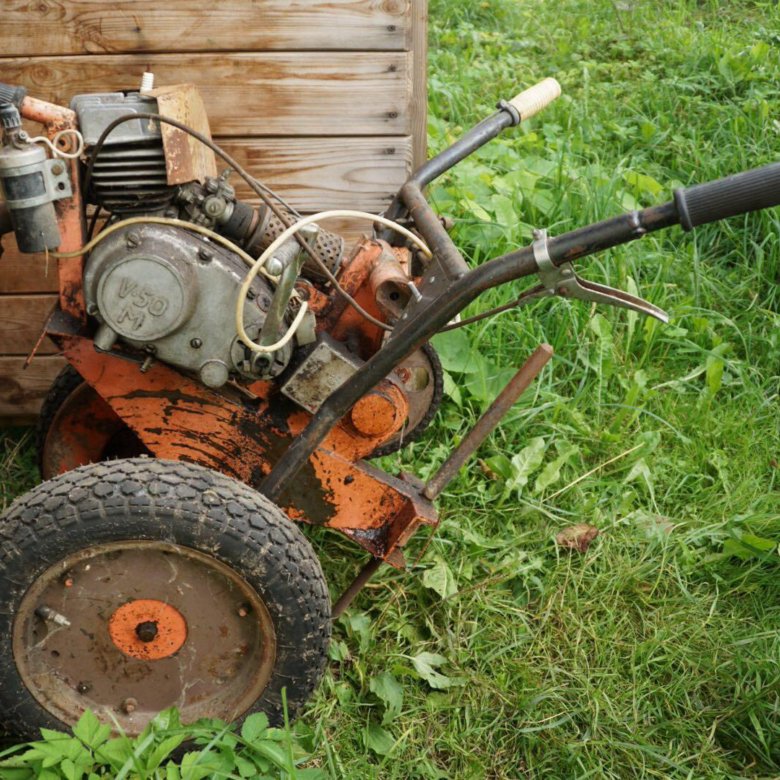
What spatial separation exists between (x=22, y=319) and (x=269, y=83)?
38.3 inches

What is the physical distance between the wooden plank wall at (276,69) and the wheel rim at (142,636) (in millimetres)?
1159

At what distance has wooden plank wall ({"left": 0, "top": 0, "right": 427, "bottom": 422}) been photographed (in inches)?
107

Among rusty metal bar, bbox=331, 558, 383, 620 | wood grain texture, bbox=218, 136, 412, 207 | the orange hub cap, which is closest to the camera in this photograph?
the orange hub cap

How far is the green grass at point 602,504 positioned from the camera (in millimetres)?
2490

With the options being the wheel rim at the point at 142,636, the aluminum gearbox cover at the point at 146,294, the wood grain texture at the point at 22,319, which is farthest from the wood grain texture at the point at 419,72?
the wheel rim at the point at 142,636

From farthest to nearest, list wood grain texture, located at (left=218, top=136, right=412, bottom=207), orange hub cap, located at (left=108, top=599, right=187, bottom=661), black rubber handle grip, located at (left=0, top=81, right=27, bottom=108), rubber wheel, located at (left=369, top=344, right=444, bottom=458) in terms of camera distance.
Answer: wood grain texture, located at (left=218, top=136, right=412, bottom=207), rubber wheel, located at (left=369, top=344, right=444, bottom=458), orange hub cap, located at (left=108, top=599, right=187, bottom=661), black rubber handle grip, located at (left=0, top=81, right=27, bottom=108)

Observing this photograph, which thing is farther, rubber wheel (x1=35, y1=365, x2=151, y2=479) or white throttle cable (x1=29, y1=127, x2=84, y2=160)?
rubber wheel (x1=35, y1=365, x2=151, y2=479)

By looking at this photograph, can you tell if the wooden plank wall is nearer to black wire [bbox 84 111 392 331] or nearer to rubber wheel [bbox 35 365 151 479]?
rubber wheel [bbox 35 365 151 479]

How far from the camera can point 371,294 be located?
7.55 feet

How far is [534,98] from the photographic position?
2549 mm

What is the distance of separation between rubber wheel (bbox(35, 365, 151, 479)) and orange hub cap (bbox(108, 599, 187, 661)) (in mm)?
579

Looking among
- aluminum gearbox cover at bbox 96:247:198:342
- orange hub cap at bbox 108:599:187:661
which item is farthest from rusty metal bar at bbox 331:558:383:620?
aluminum gearbox cover at bbox 96:247:198:342

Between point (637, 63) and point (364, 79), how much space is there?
2.32 m

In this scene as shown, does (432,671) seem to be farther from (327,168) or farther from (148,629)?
(327,168)
